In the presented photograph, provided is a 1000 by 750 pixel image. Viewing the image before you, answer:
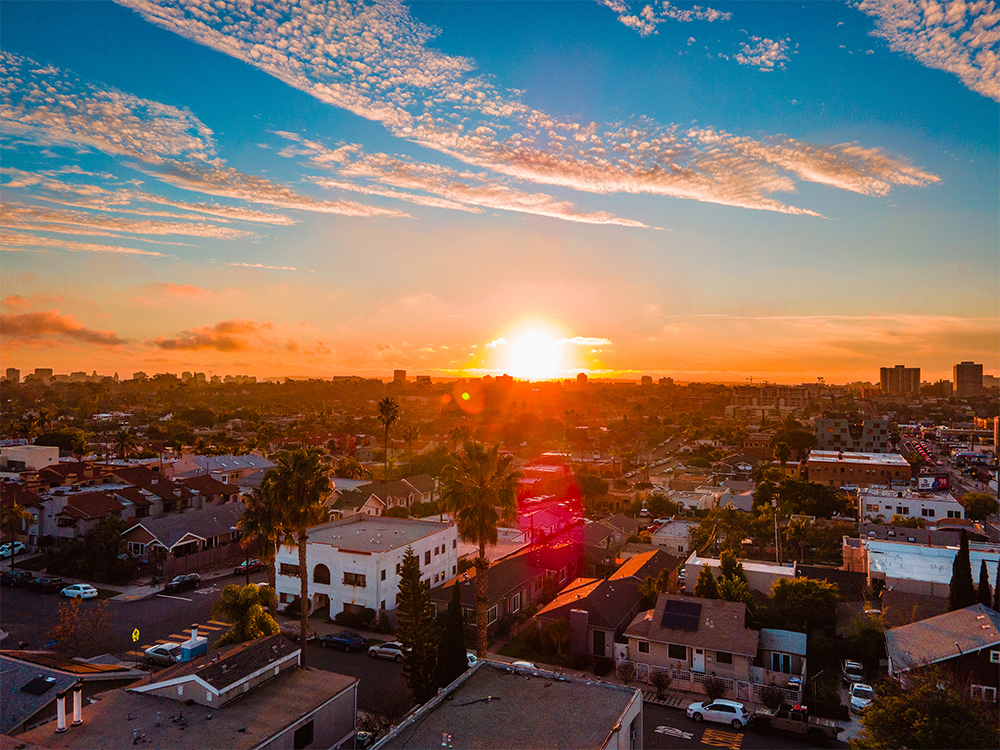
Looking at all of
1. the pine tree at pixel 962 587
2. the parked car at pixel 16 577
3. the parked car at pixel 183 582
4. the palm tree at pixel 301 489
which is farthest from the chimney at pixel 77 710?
the pine tree at pixel 962 587

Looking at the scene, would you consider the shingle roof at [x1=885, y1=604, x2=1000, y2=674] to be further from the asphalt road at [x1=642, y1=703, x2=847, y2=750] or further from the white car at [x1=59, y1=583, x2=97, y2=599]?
the white car at [x1=59, y1=583, x2=97, y2=599]

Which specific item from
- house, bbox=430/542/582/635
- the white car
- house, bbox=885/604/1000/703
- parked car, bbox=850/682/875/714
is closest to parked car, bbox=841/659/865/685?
parked car, bbox=850/682/875/714

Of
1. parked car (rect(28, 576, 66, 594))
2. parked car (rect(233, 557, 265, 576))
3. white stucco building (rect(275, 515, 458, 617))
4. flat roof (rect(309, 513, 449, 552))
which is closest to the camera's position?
white stucco building (rect(275, 515, 458, 617))

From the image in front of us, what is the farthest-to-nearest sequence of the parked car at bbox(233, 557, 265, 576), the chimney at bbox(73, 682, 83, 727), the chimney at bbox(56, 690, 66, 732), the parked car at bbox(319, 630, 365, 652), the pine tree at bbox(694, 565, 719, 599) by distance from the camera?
1. the parked car at bbox(233, 557, 265, 576)
2. the pine tree at bbox(694, 565, 719, 599)
3. the parked car at bbox(319, 630, 365, 652)
4. the chimney at bbox(73, 682, 83, 727)
5. the chimney at bbox(56, 690, 66, 732)

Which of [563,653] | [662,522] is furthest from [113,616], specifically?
[662,522]

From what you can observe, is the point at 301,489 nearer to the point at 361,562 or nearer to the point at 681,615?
the point at 361,562

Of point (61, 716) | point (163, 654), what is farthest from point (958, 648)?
point (163, 654)
